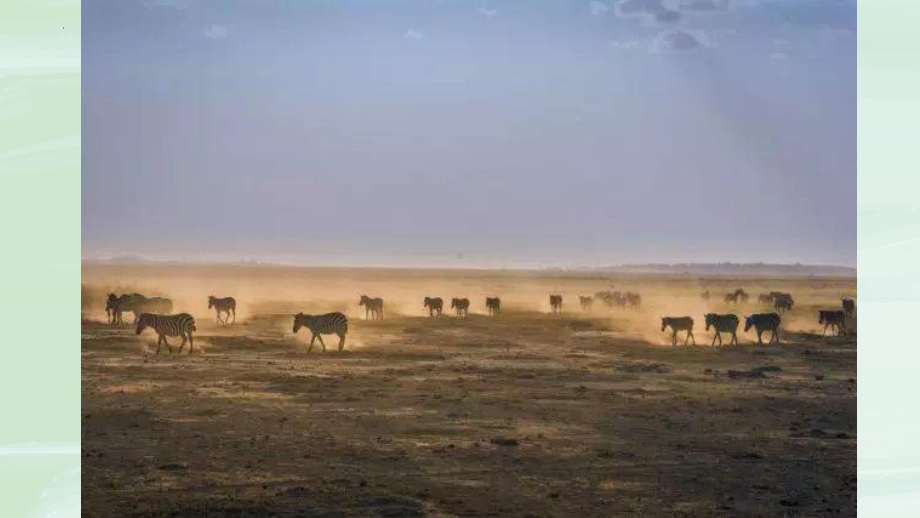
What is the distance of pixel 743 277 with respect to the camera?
67.6ft

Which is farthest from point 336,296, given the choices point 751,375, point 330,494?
point 330,494

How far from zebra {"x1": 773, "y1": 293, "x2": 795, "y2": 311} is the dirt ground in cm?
226

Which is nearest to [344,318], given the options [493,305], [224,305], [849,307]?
[224,305]

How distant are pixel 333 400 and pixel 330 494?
2.88 meters

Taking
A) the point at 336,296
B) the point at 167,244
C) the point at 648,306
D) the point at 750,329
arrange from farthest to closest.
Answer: the point at 648,306 < the point at 336,296 < the point at 750,329 < the point at 167,244

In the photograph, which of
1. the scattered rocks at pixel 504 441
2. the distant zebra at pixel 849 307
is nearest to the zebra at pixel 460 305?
the distant zebra at pixel 849 307

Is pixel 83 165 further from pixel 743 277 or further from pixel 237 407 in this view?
pixel 743 277

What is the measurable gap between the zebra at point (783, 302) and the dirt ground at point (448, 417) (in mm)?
2256

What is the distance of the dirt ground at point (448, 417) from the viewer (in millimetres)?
9133

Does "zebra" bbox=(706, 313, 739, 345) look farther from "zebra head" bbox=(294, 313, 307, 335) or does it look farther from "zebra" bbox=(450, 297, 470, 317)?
"zebra head" bbox=(294, 313, 307, 335)

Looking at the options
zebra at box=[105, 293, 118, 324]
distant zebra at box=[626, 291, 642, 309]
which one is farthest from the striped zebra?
distant zebra at box=[626, 291, 642, 309]

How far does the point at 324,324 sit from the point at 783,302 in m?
10.6

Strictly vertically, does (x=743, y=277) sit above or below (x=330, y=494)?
above

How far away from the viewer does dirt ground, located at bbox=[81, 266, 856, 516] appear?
30.0 ft
